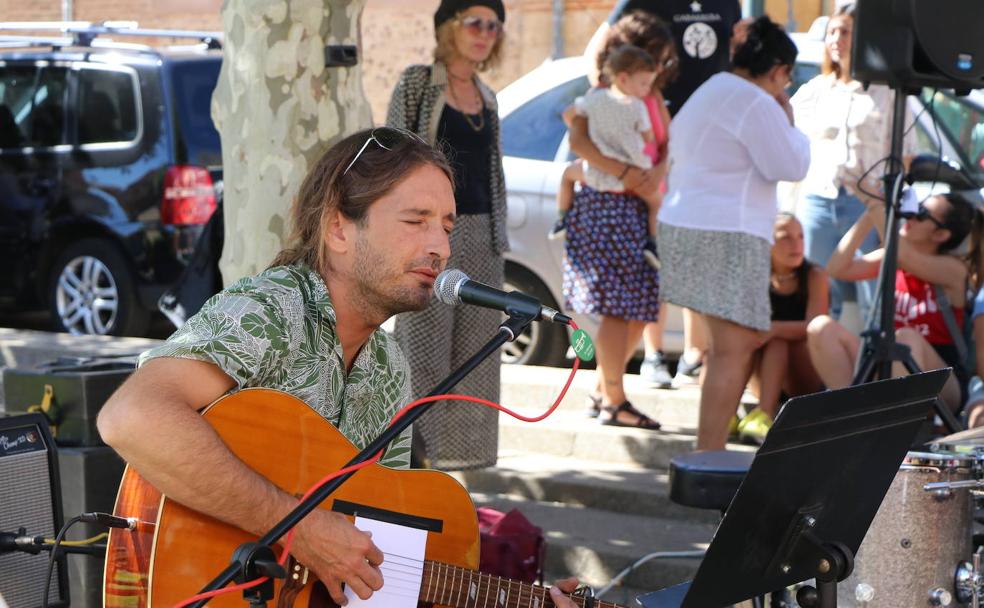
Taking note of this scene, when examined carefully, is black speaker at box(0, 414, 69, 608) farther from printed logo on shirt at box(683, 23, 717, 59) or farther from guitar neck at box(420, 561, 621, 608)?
printed logo on shirt at box(683, 23, 717, 59)

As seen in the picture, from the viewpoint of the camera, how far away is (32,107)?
355 inches

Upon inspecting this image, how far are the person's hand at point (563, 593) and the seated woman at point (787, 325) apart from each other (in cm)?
313

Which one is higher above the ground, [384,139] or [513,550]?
[384,139]

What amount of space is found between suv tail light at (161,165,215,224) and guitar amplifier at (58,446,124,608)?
14.4ft

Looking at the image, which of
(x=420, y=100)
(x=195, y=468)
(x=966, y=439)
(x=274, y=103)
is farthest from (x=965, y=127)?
(x=195, y=468)

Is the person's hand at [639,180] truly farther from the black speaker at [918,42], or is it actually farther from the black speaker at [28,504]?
the black speaker at [28,504]

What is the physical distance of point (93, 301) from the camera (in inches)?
350

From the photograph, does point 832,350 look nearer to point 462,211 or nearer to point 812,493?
point 462,211

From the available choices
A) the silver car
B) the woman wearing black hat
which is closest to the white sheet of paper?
the woman wearing black hat

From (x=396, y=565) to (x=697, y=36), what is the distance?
4.91 meters

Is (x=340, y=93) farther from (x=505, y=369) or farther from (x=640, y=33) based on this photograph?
(x=505, y=369)

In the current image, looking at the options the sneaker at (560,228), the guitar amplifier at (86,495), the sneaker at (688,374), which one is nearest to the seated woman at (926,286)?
the sneaker at (688,374)

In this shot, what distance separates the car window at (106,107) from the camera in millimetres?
8586

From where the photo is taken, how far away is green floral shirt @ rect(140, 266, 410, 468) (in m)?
2.79
